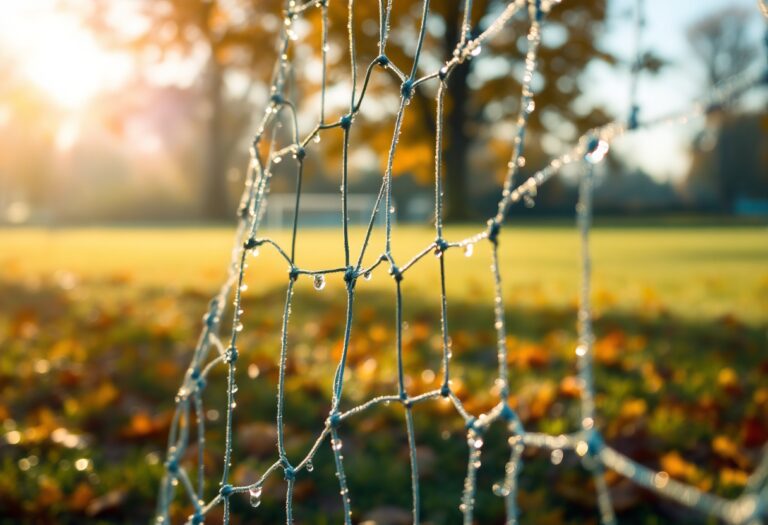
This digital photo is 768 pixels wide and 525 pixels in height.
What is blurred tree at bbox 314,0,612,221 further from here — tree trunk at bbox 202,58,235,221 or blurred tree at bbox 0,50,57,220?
blurred tree at bbox 0,50,57,220

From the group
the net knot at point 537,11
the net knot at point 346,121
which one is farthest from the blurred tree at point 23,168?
the net knot at point 537,11

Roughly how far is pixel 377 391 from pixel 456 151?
44.9ft

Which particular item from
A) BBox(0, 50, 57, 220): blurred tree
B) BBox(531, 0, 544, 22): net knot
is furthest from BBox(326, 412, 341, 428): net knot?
BBox(0, 50, 57, 220): blurred tree

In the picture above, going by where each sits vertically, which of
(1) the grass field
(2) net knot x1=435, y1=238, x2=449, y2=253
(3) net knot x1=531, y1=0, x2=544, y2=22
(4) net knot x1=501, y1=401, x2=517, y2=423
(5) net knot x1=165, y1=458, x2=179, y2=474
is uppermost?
(3) net knot x1=531, y1=0, x2=544, y2=22

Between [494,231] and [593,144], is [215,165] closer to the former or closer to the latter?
[494,231]

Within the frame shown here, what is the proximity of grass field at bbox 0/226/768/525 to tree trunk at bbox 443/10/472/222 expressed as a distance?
1025cm

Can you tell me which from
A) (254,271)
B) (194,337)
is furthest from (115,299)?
(254,271)

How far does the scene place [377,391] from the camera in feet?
9.44

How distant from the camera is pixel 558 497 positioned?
208 cm

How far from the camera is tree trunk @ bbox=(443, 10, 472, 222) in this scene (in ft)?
51.1

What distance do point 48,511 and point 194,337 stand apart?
1875mm

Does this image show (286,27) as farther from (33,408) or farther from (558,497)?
(33,408)

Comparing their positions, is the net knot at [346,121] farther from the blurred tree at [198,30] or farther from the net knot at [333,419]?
the blurred tree at [198,30]

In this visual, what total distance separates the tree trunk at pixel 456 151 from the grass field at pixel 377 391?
1025cm
